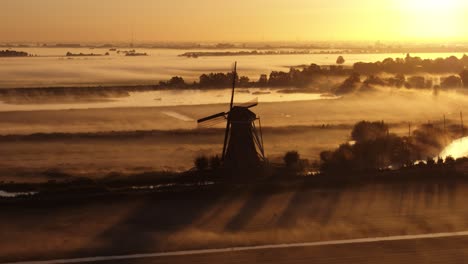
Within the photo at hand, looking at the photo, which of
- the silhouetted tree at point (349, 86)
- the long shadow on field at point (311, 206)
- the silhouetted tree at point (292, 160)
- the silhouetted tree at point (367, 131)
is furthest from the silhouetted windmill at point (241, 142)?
the silhouetted tree at point (349, 86)

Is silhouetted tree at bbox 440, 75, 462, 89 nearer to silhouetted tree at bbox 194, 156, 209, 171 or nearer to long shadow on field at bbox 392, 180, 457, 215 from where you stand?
silhouetted tree at bbox 194, 156, 209, 171

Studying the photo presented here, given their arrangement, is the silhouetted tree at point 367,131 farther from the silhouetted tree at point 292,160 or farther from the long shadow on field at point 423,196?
the long shadow on field at point 423,196

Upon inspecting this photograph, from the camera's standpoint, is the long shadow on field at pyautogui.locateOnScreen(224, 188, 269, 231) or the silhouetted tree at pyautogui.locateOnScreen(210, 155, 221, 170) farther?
the silhouetted tree at pyautogui.locateOnScreen(210, 155, 221, 170)

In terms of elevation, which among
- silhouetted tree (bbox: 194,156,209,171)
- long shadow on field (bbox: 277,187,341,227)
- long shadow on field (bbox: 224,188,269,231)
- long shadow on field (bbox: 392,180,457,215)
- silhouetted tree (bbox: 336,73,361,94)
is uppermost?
long shadow on field (bbox: 392,180,457,215)

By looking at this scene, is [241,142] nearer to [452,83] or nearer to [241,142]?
[241,142]

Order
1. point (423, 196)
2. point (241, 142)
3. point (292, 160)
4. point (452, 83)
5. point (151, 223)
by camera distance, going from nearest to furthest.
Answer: point (151, 223)
point (423, 196)
point (241, 142)
point (292, 160)
point (452, 83)

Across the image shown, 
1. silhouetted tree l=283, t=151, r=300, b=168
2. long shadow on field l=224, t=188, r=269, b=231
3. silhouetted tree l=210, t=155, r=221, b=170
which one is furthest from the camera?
silhouetted tree l=283, t=151, r=300, b=168

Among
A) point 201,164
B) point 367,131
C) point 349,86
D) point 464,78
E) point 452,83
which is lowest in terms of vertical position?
point 201,164

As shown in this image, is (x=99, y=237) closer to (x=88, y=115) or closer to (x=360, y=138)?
(x=360, y=138)

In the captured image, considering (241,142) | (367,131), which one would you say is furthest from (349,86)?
(241,142)

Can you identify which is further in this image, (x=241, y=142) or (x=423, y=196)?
(x=241, y=142)

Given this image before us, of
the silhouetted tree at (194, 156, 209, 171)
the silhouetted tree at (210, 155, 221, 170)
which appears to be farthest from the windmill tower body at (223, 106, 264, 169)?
the silhouetted tree at (194, 156, 209, 171)

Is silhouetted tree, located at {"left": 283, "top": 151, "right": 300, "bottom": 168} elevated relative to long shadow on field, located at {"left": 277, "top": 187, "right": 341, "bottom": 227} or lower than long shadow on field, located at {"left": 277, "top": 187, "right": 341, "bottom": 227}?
lower
